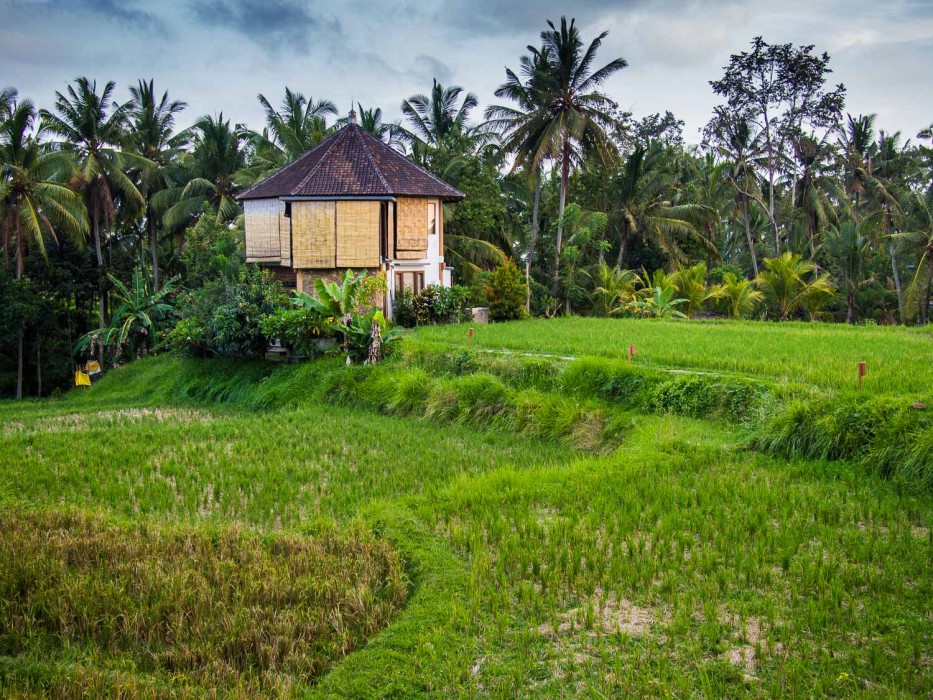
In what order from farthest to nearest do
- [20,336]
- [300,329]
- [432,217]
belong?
1. [20,336]
2. [432,217]
3. [300,329]

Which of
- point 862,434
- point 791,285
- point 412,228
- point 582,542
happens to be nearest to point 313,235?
point 412,228

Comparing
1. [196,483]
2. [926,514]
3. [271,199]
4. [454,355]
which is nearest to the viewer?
[926,514]

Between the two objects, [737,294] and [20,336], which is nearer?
[737,294]

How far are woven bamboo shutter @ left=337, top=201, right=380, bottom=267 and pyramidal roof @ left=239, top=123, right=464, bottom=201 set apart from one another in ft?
1.34

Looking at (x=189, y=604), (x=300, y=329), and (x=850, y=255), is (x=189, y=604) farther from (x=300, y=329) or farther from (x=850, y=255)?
(x=850, y=255)

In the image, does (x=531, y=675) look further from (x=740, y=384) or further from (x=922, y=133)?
(x=922, y=133)

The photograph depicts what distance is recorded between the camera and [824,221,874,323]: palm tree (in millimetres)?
26531

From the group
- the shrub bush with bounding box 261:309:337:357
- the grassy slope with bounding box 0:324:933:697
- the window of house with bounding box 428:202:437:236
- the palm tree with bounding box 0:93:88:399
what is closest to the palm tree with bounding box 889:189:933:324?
the window of house with bounding box 428:202:437:236

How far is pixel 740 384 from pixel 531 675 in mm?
6537

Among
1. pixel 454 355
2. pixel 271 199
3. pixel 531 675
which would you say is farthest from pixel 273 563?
pixel 271 199

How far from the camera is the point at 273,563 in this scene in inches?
245

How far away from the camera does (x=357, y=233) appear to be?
21.5 meters

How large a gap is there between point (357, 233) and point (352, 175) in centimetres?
183

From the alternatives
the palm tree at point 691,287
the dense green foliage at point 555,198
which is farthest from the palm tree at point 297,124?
the palm tree at point 691,287
